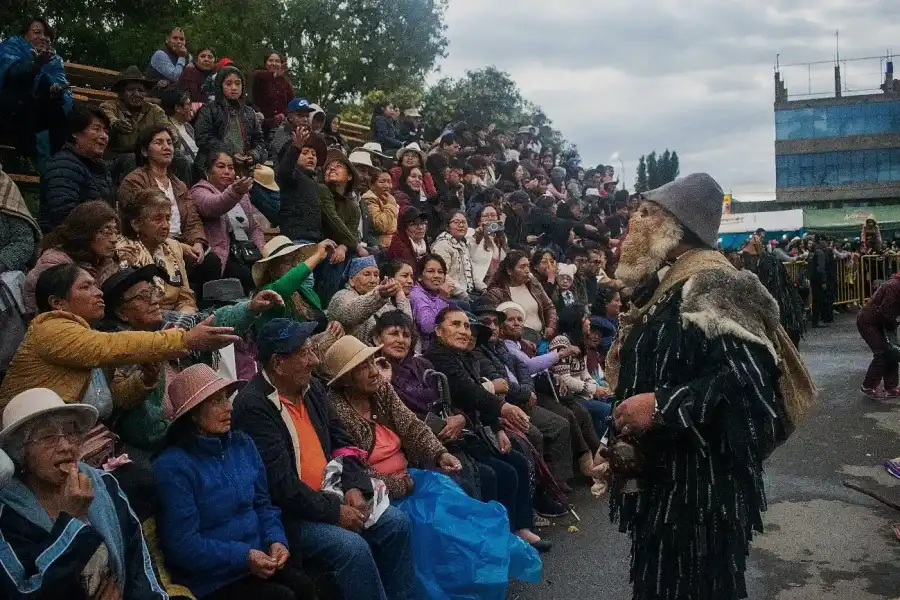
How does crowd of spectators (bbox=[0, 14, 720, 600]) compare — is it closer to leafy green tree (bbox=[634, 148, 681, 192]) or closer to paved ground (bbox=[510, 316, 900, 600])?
paved ground (bbox=[510, 316, 900, 600])

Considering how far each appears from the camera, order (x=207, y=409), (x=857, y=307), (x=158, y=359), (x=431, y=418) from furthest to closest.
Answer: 1. (x=857, y=307)
2. (x=431, y=418)
3. (x=207, y=409)
4. (x=158, y=359)

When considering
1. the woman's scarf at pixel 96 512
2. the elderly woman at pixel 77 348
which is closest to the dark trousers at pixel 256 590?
the woman's scarf at pixel 96 512

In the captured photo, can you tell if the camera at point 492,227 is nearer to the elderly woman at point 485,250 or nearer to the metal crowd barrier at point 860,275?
the elderly woman at point 485,250

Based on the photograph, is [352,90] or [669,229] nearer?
[669,229]

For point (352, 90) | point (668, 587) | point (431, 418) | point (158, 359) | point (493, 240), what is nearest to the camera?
point (668, 587)

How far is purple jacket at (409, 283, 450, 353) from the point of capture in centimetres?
764

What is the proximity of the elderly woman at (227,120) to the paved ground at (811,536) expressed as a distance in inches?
208

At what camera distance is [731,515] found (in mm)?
3268

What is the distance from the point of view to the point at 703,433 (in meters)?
3.25

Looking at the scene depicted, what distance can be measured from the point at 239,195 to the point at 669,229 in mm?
4204

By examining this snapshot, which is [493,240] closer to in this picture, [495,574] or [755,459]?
[495,574]

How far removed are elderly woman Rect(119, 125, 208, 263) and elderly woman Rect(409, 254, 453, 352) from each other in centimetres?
196

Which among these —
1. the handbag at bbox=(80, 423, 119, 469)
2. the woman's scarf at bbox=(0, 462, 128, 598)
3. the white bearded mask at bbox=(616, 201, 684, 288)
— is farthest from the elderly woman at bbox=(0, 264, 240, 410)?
the white bearded mask at bbox=(616, 201, 684, 288)

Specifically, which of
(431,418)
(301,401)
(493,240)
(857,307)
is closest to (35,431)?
(301,401)
